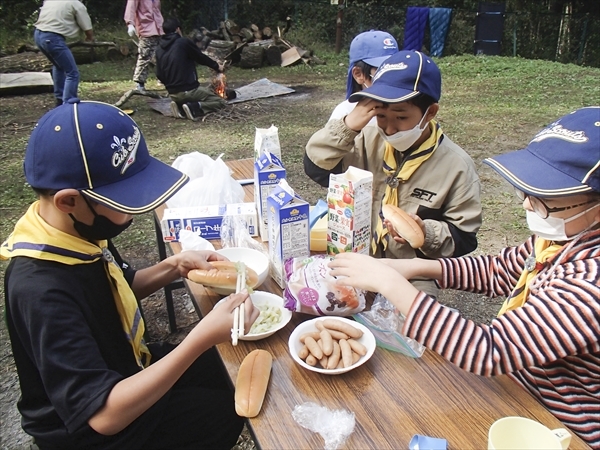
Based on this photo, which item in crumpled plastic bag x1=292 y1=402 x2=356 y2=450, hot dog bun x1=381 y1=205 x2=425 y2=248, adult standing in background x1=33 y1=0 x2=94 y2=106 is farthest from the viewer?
adult standing in background x1=33 y1=0 x2=94 y2=106

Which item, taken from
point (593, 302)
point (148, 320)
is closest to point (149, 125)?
point (148, 320)

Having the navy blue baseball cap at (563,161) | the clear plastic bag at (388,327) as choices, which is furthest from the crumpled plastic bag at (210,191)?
the navy blue baseball cap at (563,161)

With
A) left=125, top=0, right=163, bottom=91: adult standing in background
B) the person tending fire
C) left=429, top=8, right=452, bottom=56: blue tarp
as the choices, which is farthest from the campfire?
left=429, top=8, right=452, bottom=56: blue tarp

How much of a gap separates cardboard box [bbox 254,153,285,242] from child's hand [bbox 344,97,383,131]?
0.40m

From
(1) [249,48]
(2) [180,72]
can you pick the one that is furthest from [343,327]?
(1) [249,48]

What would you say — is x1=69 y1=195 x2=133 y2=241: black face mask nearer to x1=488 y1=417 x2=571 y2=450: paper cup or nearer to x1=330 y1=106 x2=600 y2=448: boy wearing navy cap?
x1=330 y1=106 x2=600 y2=448: boy wearing navy cap

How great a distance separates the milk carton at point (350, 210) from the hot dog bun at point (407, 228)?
0.15 m

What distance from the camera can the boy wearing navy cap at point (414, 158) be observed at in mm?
2158

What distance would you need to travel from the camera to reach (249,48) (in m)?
12.9

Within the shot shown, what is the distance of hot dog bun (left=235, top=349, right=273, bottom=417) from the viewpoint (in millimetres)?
1359

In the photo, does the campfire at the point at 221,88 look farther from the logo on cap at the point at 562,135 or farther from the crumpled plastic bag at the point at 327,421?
the crumpled plastic bag at the point at 327,421

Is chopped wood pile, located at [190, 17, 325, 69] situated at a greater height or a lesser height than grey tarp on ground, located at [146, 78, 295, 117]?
greater

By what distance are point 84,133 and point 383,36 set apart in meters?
2.54

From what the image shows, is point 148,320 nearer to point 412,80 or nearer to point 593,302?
point 412,80
